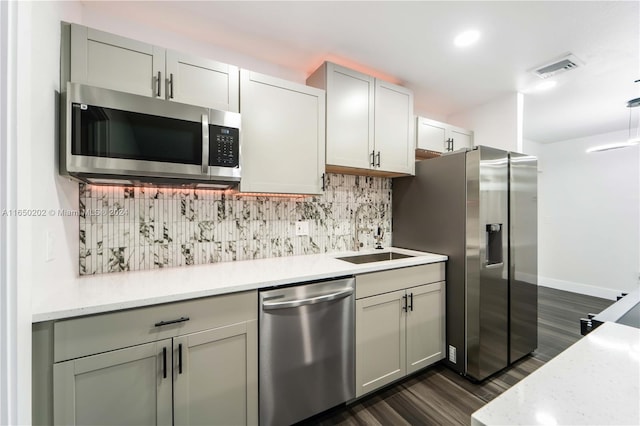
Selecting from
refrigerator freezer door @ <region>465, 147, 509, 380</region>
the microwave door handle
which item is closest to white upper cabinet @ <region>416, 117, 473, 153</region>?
refrigerator freezer door @ <region>465, 147, 509, 380</region>

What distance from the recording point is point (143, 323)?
113 cm

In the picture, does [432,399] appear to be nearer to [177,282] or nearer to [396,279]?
[396,279]

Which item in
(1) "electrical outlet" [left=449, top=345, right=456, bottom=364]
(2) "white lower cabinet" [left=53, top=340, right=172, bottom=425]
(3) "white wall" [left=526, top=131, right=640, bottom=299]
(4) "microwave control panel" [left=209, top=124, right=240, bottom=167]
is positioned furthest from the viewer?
(3) "white wall" [left=526, top=131, right=640, bottom=299]

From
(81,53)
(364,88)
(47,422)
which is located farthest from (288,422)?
(364,88)

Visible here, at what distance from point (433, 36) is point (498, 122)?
1523mm

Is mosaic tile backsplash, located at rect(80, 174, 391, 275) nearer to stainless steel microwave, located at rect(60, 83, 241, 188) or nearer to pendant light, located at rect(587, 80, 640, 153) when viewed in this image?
stainless steel microwave, located at rect(60, 83, 241, 188)

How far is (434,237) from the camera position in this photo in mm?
2291

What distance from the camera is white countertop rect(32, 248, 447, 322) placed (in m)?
1.05

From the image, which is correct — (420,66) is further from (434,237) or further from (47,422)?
(47,422)

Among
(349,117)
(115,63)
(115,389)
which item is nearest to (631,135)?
(349,117)

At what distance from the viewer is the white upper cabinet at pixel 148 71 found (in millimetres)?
1306

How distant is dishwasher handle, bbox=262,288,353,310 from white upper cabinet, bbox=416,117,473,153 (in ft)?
5.69

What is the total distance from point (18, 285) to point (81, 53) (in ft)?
3.78

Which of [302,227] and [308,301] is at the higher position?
[302,227]
